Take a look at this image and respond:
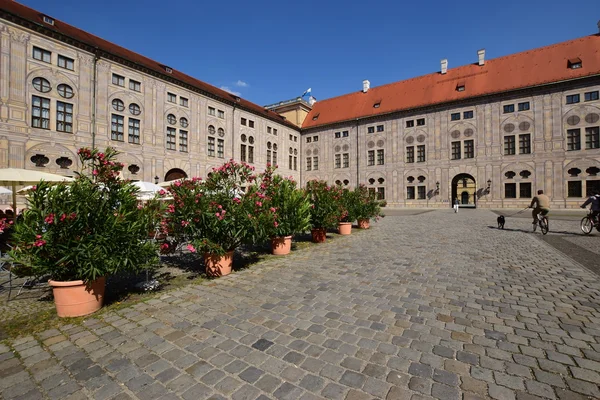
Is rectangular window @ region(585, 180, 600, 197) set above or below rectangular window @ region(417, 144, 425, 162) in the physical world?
below

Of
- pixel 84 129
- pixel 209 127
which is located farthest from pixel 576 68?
pixel 84 129

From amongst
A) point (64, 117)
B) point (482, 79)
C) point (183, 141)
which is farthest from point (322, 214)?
point (482, 79)

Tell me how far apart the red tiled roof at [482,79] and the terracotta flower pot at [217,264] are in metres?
38.1

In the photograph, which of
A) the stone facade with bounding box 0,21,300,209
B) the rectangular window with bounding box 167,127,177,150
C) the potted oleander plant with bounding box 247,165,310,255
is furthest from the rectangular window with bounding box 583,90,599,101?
the rectangular window with bounding box 167,127,177,150

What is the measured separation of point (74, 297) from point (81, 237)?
84 cm

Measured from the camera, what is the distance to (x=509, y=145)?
32.0m

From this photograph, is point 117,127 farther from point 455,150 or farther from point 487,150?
point 487,150

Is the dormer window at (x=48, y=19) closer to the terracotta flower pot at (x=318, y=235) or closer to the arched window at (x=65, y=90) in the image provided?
the arched window at (x=65, y=90)

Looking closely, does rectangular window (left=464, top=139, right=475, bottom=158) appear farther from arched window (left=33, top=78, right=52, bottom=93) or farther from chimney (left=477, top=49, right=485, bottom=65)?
arched window (left=33, top=78, right=52, bottom=93)

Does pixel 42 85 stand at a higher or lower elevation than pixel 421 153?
higher

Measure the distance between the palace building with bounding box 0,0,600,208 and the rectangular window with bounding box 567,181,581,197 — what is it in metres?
0.11

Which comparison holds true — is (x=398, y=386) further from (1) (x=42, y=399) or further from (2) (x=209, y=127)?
(2) (x=209, y=127)

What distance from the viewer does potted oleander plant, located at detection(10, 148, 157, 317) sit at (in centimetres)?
381

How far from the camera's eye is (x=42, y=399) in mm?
2256
